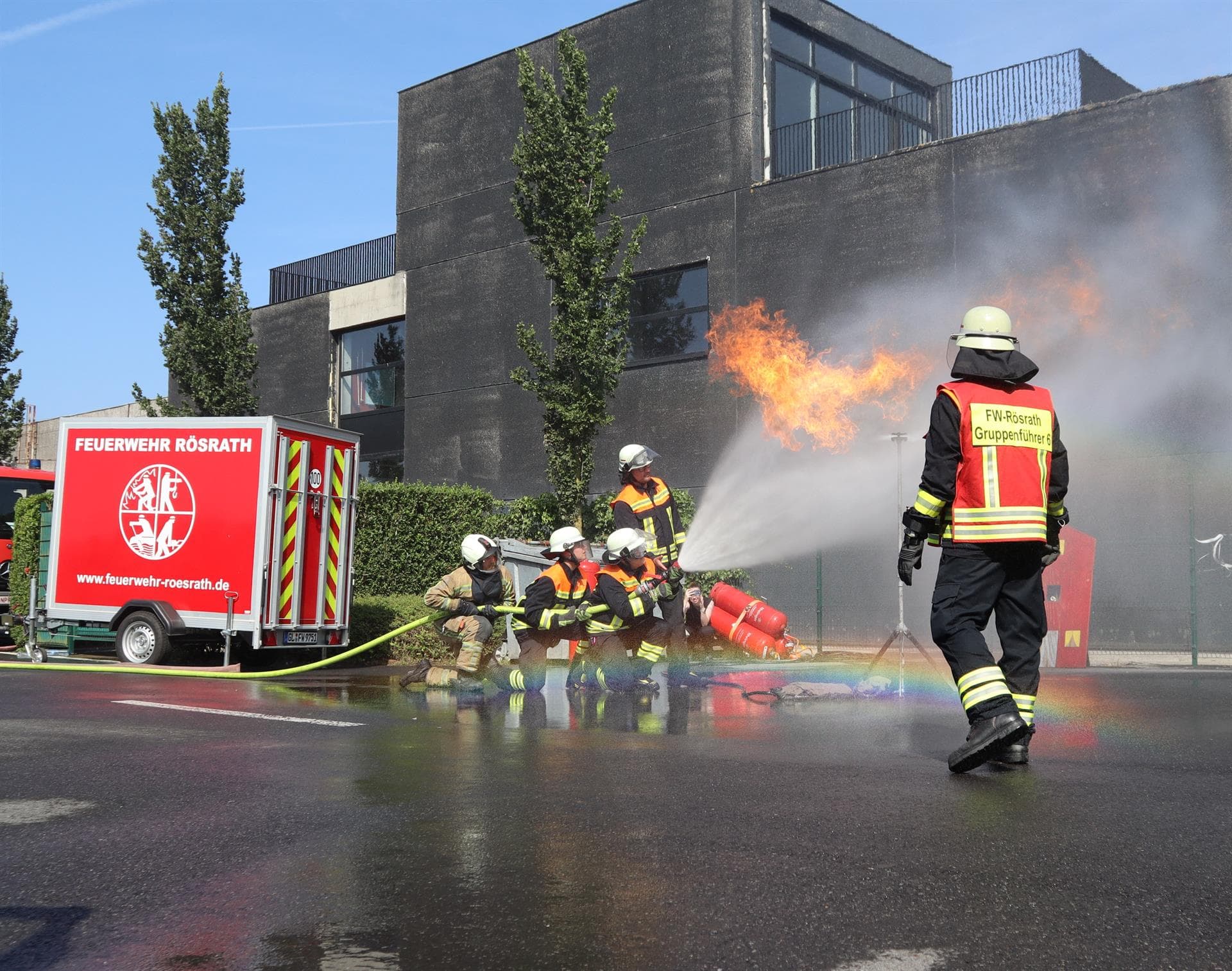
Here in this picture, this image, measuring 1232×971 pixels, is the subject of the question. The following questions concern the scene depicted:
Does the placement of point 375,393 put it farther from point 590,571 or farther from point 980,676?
point 980,676

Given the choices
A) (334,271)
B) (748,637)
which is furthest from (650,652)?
(334,271)

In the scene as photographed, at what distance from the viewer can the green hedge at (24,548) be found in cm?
1545

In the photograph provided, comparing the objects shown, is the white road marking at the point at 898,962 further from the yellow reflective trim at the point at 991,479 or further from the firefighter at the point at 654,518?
the firefighter at the point at 654,518

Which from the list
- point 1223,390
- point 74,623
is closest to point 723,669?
point 74,623

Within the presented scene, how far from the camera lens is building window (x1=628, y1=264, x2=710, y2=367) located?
22.2 m

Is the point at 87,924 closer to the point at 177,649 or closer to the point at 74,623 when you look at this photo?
the point at 177,649

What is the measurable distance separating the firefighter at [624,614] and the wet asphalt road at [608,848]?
2.93 meters

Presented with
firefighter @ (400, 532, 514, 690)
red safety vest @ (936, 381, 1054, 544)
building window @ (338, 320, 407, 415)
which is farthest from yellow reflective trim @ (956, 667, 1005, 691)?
building window @ (338, 320, 407, 415)

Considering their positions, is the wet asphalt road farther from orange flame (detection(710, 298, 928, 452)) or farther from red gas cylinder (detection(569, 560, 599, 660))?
orange flame (detection(710, 298, 928, 452))

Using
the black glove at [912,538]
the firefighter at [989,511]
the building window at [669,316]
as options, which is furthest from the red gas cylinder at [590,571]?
the building window at [669,316]

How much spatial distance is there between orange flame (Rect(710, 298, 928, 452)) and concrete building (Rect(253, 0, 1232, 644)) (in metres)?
0.32

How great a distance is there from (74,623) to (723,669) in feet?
23.2

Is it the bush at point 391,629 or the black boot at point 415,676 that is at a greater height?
the bush at point 391,629

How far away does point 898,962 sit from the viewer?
3004 millimetres
